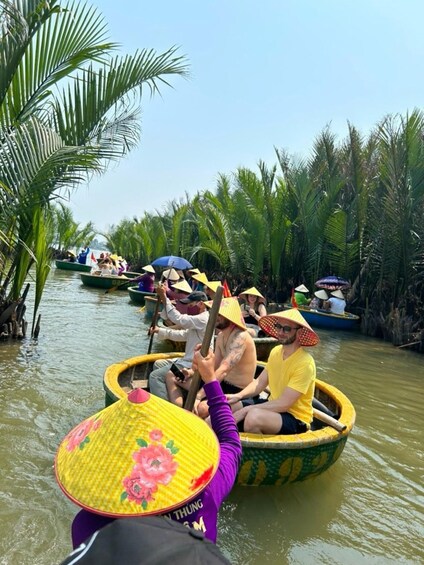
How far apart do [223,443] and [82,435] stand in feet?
1.84

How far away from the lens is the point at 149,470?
4.40 feet

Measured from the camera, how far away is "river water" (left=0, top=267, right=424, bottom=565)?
11.4 ft

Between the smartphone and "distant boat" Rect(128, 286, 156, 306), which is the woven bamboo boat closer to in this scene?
the smartphone

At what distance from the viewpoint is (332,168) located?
1756 centimetres

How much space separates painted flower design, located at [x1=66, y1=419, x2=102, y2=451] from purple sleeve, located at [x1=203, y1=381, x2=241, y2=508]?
1.40 feet

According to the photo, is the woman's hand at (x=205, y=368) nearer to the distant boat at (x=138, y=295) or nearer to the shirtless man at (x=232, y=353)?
the shirtless man at (x=232, y=353)

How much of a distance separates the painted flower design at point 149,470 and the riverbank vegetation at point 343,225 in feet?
39.1

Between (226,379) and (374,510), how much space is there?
175 centimetres

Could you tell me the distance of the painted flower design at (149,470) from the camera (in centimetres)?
129

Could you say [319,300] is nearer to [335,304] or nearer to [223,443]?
[335,304]

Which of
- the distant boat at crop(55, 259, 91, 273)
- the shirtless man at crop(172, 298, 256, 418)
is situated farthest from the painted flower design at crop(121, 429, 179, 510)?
the distant boat at crop(55, 259, 91, 273)

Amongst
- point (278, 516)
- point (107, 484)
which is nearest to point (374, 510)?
point (278, 516)

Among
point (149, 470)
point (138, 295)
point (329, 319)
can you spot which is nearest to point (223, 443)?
point (149, 470)

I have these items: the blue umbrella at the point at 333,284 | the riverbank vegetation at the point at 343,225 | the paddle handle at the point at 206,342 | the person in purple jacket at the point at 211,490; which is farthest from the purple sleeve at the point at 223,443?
the blue umbrella at the point at 333,284
